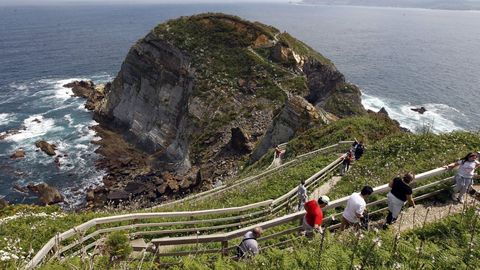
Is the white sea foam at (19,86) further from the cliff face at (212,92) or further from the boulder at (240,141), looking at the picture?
the boulder at (240,141)

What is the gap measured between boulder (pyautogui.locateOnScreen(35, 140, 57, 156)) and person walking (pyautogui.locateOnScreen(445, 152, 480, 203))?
5317 centimetres

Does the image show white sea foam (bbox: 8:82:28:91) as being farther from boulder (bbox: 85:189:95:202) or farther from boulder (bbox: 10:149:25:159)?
boulder (bbox: 85:189:95:202)

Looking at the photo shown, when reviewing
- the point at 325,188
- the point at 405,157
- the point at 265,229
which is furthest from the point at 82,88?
the point at 265,229

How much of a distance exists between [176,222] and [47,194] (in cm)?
3671

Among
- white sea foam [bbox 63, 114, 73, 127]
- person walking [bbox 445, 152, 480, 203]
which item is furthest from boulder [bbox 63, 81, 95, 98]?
person walking [bbox 445, 152, 480, 203]

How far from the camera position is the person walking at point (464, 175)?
1141cm

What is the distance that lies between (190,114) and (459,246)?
4660 centimetres

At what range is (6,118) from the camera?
65.9m

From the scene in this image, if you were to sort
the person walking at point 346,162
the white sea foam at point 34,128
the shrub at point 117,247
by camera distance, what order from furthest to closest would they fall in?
the white sea foam at point 34,128 → the person walking at point 346,162 → the shrub at point 117,247

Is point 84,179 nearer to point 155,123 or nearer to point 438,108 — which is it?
point 155,123

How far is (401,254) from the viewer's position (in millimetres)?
7035

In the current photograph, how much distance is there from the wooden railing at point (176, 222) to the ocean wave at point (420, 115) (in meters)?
50.2

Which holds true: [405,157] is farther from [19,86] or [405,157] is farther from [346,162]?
[19,86]

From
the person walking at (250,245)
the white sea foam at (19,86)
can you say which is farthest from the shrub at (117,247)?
the white sea foam at (19,86)
